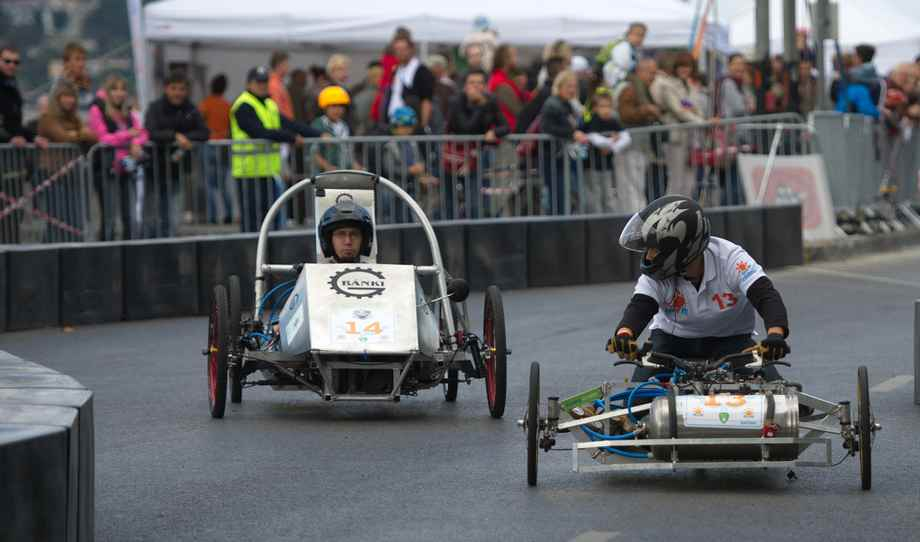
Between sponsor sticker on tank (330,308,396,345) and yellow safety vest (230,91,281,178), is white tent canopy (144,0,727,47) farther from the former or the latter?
sponsor sticker on tank (330,308,396,345)

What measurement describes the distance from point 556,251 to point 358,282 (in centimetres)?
816

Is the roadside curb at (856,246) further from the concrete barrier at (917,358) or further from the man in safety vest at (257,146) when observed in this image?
the concrete barrier at (917,358)

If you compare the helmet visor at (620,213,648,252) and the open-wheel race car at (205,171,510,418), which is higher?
the helmet visor at (620,213,648,252)

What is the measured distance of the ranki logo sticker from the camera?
400 inches

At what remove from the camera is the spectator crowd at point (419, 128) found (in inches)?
677

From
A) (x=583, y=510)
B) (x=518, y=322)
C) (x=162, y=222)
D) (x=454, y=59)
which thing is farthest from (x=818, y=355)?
(x=454, y=59)

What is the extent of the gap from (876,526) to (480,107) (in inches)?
468

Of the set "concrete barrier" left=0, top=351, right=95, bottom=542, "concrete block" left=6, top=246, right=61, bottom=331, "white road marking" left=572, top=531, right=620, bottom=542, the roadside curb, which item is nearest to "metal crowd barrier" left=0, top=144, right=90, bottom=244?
"concrete block" left=6, top=246, right=61, bottom=331

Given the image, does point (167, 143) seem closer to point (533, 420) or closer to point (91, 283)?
point (91, 283)

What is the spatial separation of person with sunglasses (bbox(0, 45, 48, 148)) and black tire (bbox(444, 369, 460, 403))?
23.9 ft

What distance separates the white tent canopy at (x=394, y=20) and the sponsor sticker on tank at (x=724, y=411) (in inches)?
653

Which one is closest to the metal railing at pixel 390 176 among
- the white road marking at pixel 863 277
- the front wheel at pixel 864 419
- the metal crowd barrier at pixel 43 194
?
the metal crowd barrier at pixel 43 194

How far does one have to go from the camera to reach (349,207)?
10750 mm

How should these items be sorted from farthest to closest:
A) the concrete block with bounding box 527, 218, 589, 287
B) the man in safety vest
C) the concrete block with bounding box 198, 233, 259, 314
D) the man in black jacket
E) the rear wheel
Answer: the concrete block with bounding box 527, 218, 589, 287, the man in safety vest, the man in black jacket, the concrete block with bounding box 198, 233, 259, 314, the rear wheel
